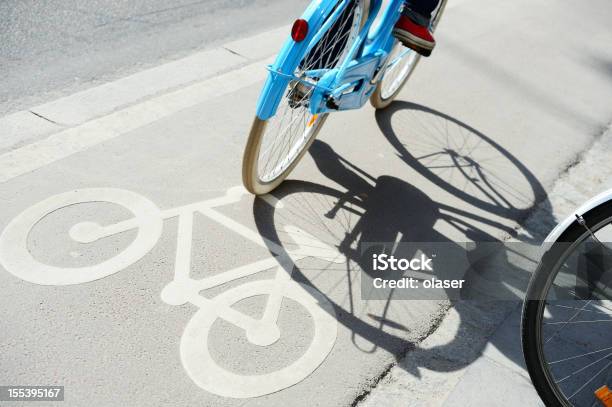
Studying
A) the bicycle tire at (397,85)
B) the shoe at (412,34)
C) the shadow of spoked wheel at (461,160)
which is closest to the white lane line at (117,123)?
the bicycle tire at (397,85)

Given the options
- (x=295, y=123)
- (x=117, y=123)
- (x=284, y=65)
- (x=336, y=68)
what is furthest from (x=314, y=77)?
(x=117, y=123)

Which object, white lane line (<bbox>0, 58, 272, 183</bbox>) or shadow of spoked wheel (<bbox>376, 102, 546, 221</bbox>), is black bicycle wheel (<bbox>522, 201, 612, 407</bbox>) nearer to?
shadow of spoked wheel (<bbox>376, 102, 546, 221</bbox>)

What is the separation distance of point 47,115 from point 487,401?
3409 mm

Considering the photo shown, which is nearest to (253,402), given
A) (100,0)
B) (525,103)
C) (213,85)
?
(213,85)

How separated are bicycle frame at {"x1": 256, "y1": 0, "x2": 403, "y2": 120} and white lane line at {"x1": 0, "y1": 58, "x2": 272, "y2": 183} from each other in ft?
4.70

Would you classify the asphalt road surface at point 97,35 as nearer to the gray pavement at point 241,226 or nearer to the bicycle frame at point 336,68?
the gray pavement at point 241,226

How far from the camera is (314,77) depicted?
3.72 m

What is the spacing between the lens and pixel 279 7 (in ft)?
23.8

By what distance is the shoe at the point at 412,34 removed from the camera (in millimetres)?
4211

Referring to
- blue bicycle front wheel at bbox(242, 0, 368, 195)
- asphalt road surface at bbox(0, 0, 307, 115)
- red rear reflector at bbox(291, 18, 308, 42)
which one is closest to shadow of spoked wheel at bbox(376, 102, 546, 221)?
blue bicycle front wheel at bbox(242, 0, 368, 195)

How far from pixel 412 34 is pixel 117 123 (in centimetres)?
211

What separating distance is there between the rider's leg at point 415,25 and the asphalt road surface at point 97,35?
2.28m

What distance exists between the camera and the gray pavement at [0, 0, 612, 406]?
2.83 meters

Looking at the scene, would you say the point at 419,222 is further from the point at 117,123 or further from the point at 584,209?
the point at 117,123
